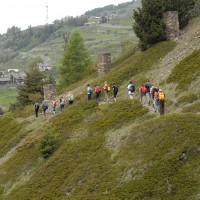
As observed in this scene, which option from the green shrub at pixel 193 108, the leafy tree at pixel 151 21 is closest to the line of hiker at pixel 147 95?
the green shrub at pixel 193 108

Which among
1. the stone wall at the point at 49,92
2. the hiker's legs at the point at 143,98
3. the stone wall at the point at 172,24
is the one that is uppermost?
the stone wall at the point at 172,24

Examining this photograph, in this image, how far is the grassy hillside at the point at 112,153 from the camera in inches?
950

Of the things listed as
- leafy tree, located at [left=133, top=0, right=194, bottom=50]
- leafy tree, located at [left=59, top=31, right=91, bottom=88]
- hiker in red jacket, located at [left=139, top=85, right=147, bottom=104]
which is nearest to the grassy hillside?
hiker in red jacket, located at [left=139, top=85, right=147, bottom=104]

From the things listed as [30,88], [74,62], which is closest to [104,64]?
[30,88]

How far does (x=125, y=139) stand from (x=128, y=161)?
11.3 feet

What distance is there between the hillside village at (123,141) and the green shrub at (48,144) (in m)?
0.08

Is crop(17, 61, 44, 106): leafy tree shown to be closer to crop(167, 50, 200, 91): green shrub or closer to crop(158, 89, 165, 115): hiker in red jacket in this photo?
crop(167, 50, 200, 91): green shrub

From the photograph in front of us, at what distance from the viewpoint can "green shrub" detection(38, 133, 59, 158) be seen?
35562 mm

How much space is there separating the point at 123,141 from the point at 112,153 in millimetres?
1189

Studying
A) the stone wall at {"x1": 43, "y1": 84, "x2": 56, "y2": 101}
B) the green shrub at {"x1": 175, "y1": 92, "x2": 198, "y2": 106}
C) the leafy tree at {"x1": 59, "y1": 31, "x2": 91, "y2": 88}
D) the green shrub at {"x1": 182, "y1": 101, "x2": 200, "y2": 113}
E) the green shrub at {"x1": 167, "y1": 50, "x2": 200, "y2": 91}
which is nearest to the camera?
the green shrub at {"x1": 182, "y1": 101, "x2": 200, "y2": 113}

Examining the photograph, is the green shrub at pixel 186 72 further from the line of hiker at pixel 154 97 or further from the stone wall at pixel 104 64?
the stone wall at pixel 104 64

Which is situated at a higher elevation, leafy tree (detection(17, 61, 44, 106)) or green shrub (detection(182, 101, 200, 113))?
green shrub (detection(182, 101, 200, 113))

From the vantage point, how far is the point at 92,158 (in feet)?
100.0

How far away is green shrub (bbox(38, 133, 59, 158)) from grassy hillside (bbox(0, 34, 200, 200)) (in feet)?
0.44
